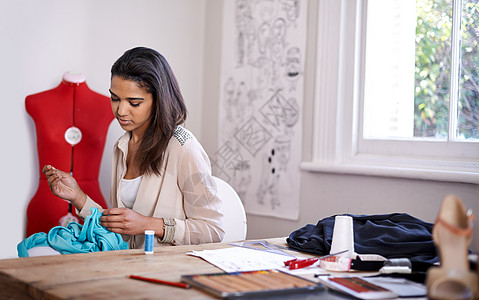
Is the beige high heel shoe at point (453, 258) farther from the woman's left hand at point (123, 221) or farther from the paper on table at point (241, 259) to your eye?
the woman's left hand at point (123, 221)

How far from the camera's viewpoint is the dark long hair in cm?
214

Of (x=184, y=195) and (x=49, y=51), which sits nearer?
(x=184, y=195)

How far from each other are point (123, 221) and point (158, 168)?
303 mm

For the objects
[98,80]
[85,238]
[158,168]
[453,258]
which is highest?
[98,80]

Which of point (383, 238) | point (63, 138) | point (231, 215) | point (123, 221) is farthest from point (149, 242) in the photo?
point (63, 138)

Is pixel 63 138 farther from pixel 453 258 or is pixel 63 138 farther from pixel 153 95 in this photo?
pixel 453 258

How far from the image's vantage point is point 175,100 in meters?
2.26

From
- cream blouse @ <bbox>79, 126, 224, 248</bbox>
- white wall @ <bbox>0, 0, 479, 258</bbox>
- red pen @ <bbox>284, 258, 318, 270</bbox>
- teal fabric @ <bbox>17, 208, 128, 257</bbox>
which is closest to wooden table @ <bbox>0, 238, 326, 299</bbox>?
red pen @ <bbox>284, 258, 318, 270</bbox>

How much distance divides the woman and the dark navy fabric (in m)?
0.43

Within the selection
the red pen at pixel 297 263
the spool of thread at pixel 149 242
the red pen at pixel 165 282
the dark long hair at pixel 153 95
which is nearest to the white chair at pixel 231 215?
the dark long hair at pixel 153 95

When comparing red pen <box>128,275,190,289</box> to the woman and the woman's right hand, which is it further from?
the woman's right hand

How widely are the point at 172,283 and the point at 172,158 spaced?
1.00 metres

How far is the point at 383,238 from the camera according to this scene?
162 cm

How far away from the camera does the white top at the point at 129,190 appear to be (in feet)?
7.23
